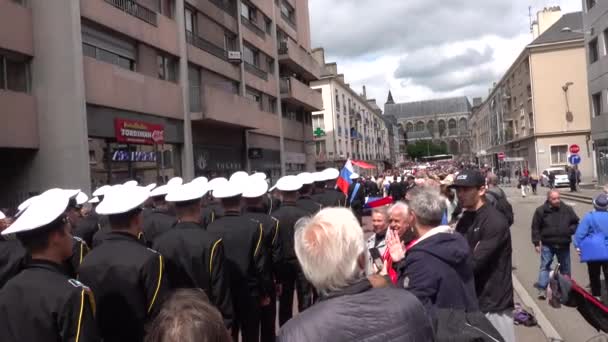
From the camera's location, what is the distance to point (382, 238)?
5.53 meters

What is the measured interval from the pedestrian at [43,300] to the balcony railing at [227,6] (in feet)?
79.3

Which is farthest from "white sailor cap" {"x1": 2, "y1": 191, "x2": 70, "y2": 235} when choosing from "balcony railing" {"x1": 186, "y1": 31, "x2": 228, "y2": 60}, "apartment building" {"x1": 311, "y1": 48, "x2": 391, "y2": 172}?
"apartment building" {"x1": 311, "y1": 48, "x2": 391, "y2": 172}

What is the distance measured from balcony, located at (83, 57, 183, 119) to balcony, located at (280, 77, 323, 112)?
47.9 ft

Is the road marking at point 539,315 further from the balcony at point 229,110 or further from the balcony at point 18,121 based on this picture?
the balcony at point 229,110

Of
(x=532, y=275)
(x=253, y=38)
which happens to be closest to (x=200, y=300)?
(x=532, y=275)

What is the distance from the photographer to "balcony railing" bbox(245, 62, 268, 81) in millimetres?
29925

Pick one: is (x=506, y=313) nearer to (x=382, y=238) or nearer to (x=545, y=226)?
(x=382, y=238)

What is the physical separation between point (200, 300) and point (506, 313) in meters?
2.91

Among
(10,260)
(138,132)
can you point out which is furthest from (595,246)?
(138,132)

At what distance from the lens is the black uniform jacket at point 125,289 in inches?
133

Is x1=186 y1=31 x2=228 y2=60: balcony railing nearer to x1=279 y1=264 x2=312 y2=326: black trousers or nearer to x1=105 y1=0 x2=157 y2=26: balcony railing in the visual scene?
x1=105 y1=0 x2=157 y2=26: balcony railing

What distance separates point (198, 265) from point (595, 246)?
561 cm

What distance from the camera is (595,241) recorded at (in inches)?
287

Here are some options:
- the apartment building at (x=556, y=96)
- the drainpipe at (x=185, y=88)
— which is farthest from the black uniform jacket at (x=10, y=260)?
the apartment building at (x=556, y=96)
